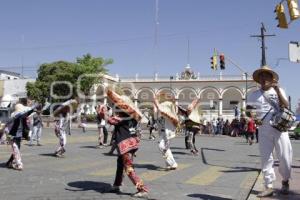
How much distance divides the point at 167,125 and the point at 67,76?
5554 cm

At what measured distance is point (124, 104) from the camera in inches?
310

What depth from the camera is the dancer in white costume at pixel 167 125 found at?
36.1 ft

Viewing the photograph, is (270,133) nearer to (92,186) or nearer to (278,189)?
(278,189)

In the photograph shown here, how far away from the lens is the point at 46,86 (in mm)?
66938

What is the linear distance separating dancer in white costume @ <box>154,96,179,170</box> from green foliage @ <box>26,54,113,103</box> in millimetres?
51096

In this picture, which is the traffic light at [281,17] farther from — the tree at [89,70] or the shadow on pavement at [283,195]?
the tree at [89,70]

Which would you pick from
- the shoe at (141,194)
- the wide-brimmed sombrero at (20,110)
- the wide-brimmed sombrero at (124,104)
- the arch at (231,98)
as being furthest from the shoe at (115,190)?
the arch at (231,98)

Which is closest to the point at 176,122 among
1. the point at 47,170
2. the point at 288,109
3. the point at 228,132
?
the point at 47,170

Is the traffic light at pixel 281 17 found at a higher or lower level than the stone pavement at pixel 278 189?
higher

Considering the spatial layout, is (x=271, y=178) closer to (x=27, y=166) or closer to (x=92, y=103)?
(x=27, y=166)

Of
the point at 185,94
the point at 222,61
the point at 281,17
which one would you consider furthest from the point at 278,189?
the point at 185,94

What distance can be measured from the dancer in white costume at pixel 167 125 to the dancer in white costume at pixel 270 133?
12.0ft

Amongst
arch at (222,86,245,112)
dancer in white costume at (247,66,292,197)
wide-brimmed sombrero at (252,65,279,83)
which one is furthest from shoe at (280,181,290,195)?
arch at (222,86,245,112)

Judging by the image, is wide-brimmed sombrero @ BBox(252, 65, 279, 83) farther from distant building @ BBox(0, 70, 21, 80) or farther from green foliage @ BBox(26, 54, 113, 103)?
distant building @ BBox(0, 70, 21, 80)
